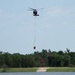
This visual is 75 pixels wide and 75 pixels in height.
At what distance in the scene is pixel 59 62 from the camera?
135 meters

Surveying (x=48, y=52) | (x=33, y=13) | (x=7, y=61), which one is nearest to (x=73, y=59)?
(x=48, y=52)

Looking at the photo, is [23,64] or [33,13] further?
[23,64]

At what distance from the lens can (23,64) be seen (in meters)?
128

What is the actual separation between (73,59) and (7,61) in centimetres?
2714

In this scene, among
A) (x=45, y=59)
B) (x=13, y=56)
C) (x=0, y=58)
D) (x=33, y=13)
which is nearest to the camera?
(x=33, y=13)

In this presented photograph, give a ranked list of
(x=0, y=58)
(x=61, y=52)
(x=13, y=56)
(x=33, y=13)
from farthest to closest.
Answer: (x=61, y=52) → (x=13, y=56) → (x=0, y=58) → (x=33, y=13)

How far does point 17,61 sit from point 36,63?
561cm

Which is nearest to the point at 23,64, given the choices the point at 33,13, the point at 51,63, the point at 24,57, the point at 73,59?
the point at 24,57

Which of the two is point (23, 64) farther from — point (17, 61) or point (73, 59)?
point (73, 59)

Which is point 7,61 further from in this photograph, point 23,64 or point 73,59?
point 73,59

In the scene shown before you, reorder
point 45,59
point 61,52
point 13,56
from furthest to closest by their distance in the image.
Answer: point 61,52
point 45,59
point 13,56

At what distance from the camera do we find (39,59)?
133625 mm

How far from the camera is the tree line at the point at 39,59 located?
407ft

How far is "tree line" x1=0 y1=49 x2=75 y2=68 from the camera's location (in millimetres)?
124162
